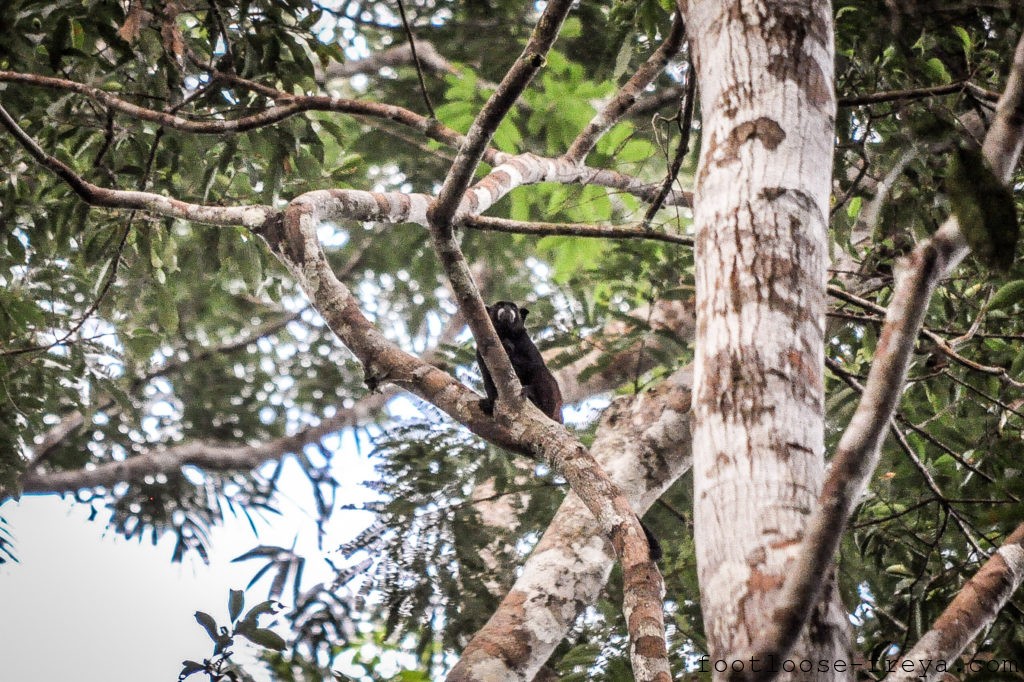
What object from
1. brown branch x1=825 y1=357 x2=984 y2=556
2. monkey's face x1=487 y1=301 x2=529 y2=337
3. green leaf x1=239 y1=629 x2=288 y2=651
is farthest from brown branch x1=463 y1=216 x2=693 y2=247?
monkey's face x1=487 y1=301 x2=529 y2=337

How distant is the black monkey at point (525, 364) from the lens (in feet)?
18.3

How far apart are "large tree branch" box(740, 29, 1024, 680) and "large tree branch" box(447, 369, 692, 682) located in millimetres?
1370

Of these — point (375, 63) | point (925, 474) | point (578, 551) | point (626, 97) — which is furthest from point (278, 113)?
point (375, 63)

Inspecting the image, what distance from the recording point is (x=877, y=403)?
1521mm

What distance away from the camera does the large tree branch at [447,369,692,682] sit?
3111 mm

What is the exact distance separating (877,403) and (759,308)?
1.23ft

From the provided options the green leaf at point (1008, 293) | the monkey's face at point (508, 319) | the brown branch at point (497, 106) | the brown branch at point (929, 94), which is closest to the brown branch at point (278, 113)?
the brown branch at point (497, 106)

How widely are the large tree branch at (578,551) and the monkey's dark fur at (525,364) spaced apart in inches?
51.3

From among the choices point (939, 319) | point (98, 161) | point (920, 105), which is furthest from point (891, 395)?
point (98, 161)

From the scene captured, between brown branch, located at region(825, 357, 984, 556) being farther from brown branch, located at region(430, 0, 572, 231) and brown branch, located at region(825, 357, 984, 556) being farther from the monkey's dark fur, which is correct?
the monkey's dark fur

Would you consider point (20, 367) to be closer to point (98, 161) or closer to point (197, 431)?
point (98, 161)

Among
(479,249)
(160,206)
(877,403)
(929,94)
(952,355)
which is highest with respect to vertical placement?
(479,249)

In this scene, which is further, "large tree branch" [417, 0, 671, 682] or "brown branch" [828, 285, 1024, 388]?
"brown branch" [828, 285, 1024, 388]

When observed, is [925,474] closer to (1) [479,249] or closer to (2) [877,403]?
(2) [877,403]
